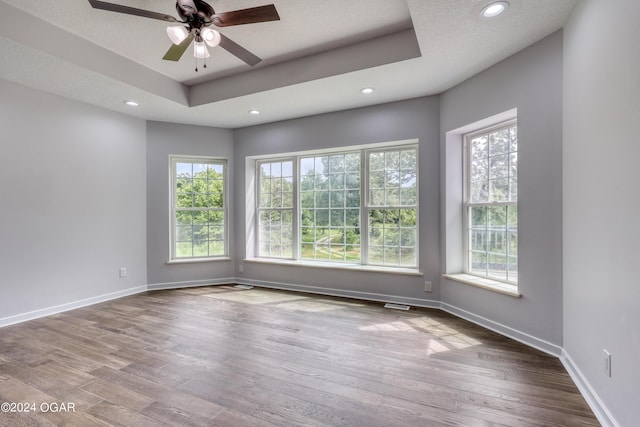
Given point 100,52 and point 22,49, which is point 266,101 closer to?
point 100,52

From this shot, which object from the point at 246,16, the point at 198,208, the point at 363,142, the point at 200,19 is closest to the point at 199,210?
the point at 198,208

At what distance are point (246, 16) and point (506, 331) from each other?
11.0ft

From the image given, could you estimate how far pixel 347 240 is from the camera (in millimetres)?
4277

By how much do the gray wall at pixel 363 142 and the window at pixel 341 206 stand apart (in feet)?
0.62

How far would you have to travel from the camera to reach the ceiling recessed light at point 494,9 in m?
2.03

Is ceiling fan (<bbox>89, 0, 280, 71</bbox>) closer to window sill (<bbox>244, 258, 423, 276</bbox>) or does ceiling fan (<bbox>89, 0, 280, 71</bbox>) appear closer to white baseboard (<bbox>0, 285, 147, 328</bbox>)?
window sill (<bbox>244, 258, 423, 276</bbox>)

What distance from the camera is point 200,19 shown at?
2088 mm

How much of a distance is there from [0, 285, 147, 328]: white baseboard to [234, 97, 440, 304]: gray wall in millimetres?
1606

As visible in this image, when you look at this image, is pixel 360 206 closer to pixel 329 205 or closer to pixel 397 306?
pixel 329 205

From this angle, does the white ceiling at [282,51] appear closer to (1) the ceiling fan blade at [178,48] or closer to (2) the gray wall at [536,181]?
(2) the gray wall at [536,181]

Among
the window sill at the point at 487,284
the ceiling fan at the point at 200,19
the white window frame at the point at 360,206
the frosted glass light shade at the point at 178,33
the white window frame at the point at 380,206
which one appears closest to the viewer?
the ceiling fan at the point at 200,19

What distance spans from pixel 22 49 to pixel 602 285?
4560 mm

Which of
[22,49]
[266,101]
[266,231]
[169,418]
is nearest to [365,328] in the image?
[169,418]

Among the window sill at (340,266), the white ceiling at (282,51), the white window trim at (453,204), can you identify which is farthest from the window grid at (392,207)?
the white ceiling at (282,51)
